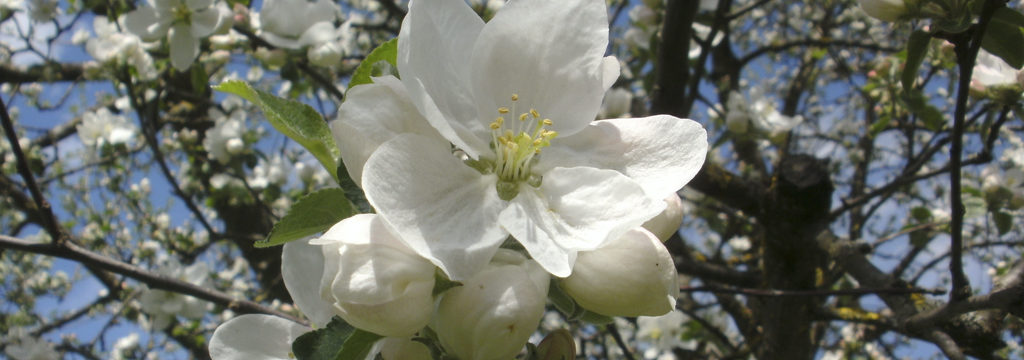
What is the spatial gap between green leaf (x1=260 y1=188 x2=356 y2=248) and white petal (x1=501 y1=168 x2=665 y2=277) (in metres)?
0.21

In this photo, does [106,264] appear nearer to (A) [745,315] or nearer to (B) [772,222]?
(B) [772,222]

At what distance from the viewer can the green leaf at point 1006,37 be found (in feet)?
4.06

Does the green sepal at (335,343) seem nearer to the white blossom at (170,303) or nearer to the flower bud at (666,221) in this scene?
the flower bud at (666,221)

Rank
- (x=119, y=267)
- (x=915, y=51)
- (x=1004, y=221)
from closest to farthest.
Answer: (x=915, y=51)
(x=119, y=267)
(x=1004, y=221)

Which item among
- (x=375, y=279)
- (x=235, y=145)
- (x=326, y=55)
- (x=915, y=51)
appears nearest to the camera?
(x=375, y=279)

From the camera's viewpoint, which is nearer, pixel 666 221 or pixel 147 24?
pixel 666 221

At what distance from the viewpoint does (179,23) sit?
8.38 ft

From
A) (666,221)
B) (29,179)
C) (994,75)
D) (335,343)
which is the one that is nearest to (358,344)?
(335,343)

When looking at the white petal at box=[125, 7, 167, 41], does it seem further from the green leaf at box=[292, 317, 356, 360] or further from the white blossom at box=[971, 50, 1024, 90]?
the white blossom at box=[971, 50, 1024, 90]

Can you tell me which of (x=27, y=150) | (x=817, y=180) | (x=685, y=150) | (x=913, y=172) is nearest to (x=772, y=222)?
(x=817, y=180)

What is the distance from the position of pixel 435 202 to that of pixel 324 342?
0.21 metres

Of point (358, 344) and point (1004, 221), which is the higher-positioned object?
point (358, 344)

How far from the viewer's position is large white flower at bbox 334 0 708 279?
0.75 meters

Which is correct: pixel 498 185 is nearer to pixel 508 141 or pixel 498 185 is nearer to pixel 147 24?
pixel 508 141
